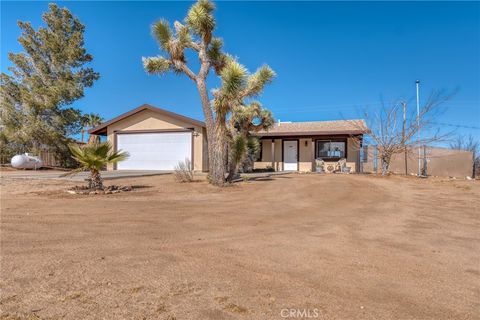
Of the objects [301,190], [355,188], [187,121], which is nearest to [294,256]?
[301,190]

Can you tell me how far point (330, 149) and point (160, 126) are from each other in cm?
1162

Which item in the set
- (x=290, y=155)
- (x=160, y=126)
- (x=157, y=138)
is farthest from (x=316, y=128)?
(x=157, y=138)

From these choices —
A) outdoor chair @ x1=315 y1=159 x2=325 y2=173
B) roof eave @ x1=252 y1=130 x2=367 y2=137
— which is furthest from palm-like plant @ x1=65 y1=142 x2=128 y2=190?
outdoor chair @ x1=315 y1=159 x2=325 y2=173

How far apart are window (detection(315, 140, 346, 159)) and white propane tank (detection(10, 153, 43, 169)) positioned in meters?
19.0

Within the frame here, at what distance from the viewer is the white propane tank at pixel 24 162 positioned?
815 inches

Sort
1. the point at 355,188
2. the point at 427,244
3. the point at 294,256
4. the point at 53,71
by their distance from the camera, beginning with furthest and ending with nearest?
the point at 53,71
the point at 355,188
the point at 427,244
the point at 294,256

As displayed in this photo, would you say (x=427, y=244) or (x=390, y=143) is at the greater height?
(x=390, y=143)

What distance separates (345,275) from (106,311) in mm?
2284

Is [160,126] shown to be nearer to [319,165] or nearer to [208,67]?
[208,67]

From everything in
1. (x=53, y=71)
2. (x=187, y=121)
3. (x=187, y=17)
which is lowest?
(x=187, y=121)

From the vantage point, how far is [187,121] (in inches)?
780

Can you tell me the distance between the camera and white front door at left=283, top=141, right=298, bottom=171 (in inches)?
920

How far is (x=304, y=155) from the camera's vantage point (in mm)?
23156

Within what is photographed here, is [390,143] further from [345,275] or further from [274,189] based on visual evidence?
[345,275]
